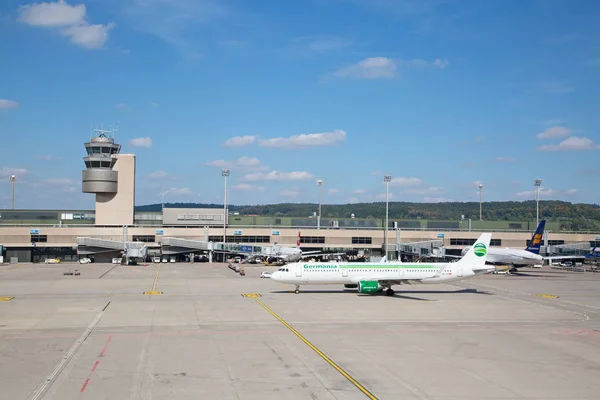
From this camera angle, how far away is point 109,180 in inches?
5556

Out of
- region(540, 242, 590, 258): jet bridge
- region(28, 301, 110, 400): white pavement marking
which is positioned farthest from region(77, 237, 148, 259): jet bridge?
region(540, 242, 590, 258): jet bridge

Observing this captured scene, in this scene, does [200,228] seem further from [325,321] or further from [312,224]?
[325,321]

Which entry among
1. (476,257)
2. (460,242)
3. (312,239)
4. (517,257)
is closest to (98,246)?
(312,239)

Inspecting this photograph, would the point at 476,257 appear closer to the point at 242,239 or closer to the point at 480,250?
the point at 480,250

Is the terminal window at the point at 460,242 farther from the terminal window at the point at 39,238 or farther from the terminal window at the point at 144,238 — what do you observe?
the terminal window at the point at 39,238

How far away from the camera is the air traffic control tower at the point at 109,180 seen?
461 feet

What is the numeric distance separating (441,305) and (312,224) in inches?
3850

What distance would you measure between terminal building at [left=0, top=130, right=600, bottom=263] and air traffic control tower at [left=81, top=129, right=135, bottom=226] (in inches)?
9.5

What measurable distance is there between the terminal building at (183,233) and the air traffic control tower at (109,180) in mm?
242

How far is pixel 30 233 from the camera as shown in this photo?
434ft

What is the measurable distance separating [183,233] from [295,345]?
107025 millimetres

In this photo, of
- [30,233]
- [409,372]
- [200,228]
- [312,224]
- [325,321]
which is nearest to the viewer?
[409,372]

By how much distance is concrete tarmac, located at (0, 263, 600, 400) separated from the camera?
26.5m

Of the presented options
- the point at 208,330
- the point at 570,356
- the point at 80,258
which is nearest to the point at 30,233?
the point at 80,258
